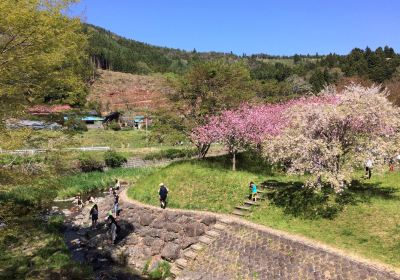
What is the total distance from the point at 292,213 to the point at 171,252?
302 inches

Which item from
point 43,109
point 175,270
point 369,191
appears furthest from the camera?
point 369,191

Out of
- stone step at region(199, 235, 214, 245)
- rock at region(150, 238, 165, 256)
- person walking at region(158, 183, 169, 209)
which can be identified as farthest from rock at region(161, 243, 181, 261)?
person walking at region(158, 183, 169, 209)

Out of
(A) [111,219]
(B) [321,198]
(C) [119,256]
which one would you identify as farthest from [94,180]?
(B) [321,198]

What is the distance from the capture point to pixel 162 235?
24.6m

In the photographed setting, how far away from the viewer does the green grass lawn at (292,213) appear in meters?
18.8

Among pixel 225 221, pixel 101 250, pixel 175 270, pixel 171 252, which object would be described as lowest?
pixel 101 250

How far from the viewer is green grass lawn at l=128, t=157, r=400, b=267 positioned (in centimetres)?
1875

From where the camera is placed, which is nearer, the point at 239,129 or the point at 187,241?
the point at 187,241

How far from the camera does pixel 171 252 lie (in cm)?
2245

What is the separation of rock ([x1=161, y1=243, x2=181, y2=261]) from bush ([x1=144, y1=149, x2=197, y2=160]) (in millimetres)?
34674

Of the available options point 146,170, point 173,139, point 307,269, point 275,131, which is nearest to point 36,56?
point 307,269

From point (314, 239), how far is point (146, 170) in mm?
31334

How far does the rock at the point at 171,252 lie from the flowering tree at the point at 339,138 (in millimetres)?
7982

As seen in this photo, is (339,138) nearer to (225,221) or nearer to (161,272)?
(225,221)
